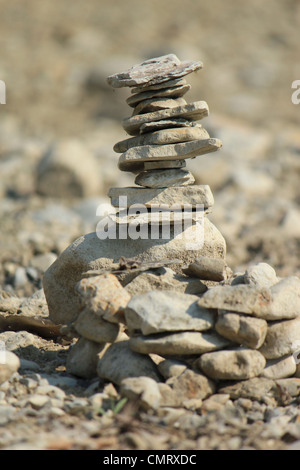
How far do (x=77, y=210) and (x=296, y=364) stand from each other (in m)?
8.35

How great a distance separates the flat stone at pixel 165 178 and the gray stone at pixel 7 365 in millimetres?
2235

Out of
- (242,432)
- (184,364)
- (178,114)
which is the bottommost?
(242,432)

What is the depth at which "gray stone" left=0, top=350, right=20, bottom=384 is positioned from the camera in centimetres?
466

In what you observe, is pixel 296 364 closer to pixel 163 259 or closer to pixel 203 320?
pixel 203 320

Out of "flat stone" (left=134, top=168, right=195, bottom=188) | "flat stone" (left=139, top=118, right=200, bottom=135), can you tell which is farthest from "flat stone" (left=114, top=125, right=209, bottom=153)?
"flat stone" (left=134, top=168, right=195, bottom=188)

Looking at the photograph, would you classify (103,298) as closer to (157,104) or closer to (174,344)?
(174,344)

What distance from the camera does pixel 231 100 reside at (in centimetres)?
2281

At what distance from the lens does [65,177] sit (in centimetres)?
1384

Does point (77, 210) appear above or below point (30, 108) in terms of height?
below

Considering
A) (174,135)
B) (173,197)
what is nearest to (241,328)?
(173,197)

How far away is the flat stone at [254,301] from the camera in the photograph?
4.77 meters

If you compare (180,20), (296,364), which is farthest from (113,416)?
(180,20)

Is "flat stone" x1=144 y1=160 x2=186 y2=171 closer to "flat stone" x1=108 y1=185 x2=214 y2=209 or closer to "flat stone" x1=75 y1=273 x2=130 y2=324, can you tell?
"flat stone" x1=108 y1=185 x2=214 y2=209

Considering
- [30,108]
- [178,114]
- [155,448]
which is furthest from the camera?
[30,108]
